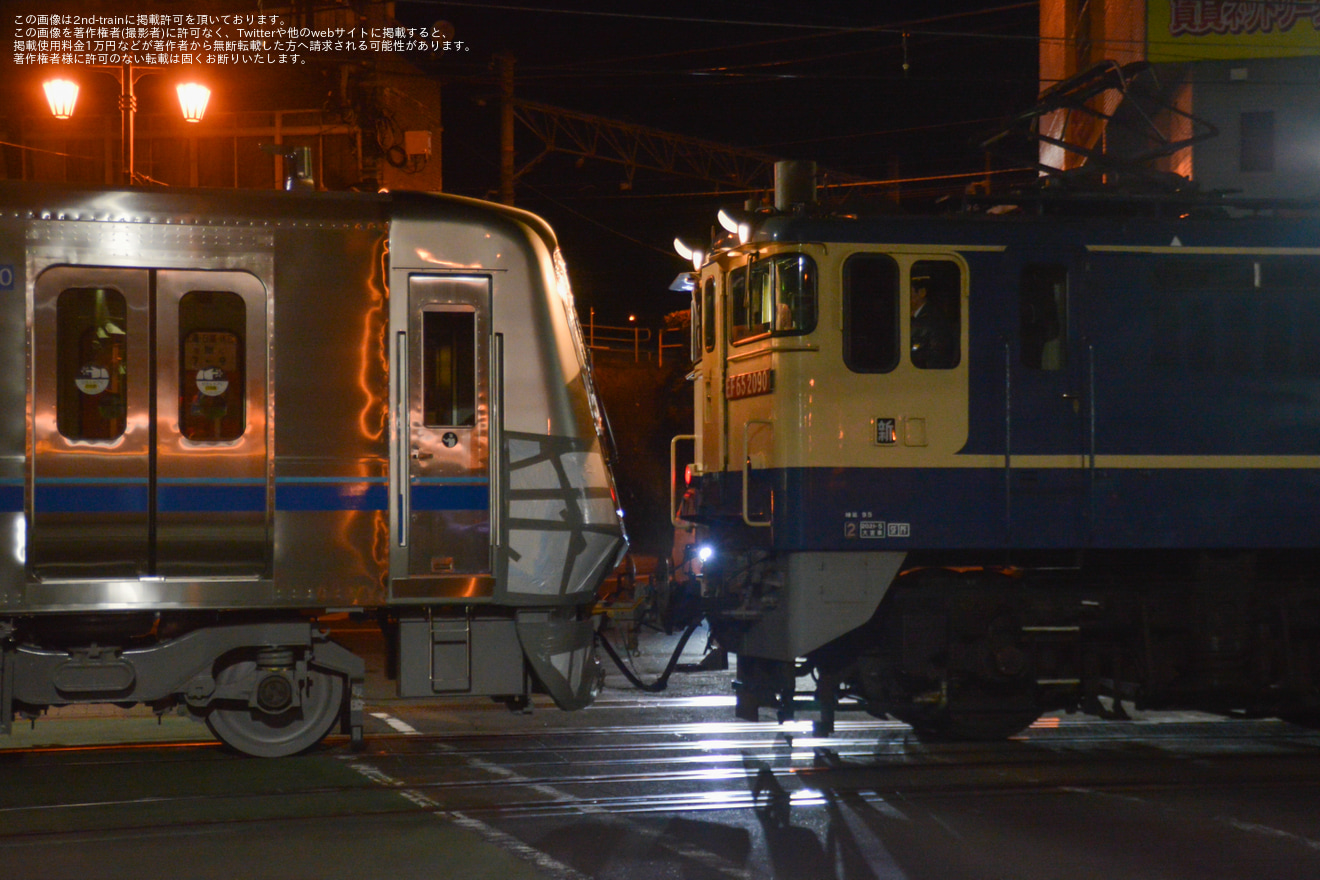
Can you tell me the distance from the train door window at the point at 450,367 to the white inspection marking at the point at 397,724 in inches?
113

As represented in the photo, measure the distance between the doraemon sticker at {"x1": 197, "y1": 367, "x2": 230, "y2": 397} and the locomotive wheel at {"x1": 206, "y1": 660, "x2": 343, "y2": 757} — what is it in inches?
79.2

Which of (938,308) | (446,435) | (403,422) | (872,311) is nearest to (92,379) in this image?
(403,422)

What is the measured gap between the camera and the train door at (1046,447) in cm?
919

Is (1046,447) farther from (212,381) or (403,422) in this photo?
(212,381)

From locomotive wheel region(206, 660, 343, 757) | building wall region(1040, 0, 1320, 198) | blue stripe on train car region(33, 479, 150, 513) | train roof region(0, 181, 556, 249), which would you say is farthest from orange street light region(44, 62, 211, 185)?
building wall region(1040, 0, 1320, 198)

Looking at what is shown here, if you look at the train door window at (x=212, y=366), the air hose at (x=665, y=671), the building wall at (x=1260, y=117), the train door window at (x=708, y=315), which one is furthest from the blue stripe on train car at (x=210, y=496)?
the building wall at (x=1260, y=117)

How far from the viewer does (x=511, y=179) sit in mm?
21141

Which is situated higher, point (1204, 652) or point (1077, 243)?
point (1077, 243)

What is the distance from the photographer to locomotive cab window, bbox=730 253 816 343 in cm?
902

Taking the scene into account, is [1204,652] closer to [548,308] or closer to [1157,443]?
[1157,443]

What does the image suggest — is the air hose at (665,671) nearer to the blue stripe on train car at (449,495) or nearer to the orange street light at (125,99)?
the blue stripe on train car at (449,495)

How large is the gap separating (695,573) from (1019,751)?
2.67 m

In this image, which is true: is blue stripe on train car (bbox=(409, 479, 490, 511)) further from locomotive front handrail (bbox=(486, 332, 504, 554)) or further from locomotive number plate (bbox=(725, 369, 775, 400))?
locomotive number plate (bbox=(725, 369, 775, 400))

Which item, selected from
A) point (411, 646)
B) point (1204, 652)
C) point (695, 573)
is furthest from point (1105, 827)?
point (411, 646)
